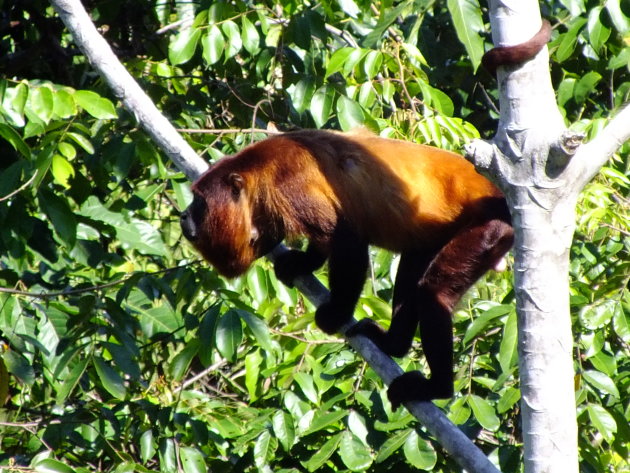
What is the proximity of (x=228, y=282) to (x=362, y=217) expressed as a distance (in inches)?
30.6

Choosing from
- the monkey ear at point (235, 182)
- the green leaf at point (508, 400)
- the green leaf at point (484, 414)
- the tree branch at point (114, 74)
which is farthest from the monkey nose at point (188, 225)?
the green leaf at point (508, 400)

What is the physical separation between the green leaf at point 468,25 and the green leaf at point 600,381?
51.5 inches

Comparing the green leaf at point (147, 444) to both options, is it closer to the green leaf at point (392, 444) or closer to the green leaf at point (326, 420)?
the green leaf at point (326, 420)

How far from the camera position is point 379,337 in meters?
4.09

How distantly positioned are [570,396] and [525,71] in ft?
3.21

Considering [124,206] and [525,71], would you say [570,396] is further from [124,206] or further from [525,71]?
[124,206]

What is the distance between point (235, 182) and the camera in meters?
3.93

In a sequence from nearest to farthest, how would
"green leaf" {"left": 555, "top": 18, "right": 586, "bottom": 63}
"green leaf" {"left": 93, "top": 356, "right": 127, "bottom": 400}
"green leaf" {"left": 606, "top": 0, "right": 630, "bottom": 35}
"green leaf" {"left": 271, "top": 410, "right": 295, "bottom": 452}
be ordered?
"green leaf" {"left": 93, "top": 356, "right": 127, "bottom": 400} → "green leaf" {"left": 271, "top": 410, "right": 295, "bottom": 452} → "green leaf" {"left": 606, "top": 0, "right": 630, "bottom": 35} → "green leaf" {"left": 555, "top": 18, "right": 586, "bottom": 63}

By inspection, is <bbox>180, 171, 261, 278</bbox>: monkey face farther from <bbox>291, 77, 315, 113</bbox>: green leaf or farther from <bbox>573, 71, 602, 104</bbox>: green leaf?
<bbox>573, 71, 602, 104</bbox>: green leaf

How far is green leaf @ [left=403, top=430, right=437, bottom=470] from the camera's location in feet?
10.7

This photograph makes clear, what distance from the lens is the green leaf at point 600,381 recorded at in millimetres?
3375

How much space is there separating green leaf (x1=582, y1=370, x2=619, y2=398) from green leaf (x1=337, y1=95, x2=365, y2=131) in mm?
1612

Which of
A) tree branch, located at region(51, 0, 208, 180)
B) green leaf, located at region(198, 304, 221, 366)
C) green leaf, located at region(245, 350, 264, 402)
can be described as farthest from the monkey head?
green leaf, located at region(198, 304, 221, 366)

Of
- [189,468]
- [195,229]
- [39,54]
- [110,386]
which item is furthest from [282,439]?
[39,54]
